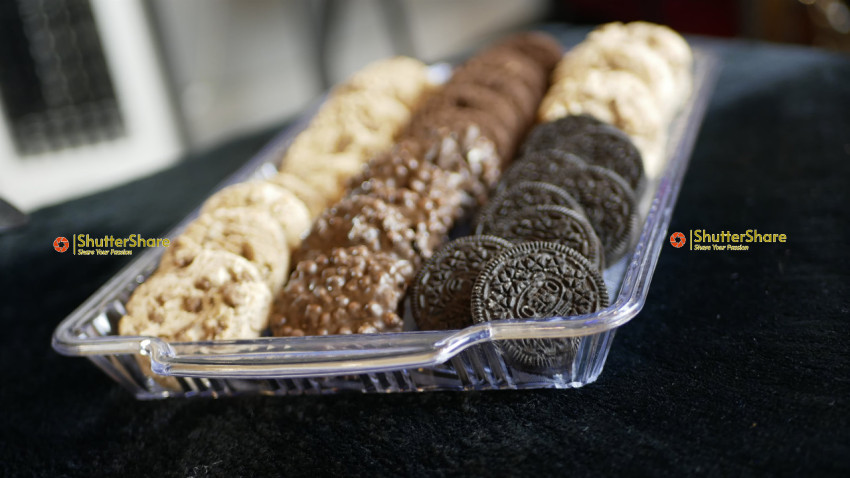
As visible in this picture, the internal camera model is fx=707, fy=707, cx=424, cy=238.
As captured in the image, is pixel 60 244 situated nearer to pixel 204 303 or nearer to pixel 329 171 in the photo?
pixel 329 171

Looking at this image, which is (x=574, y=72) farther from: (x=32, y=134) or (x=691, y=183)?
(x=32, y=134)

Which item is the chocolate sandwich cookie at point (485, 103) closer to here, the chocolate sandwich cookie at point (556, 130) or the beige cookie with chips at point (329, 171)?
the chocolate sandwich cookie at point (556, 130)

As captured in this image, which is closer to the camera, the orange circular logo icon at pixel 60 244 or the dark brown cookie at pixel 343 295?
the dark brown cookie at pixel 343 295

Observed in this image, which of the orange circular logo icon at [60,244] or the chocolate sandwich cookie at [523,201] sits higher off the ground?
the chocolate sandwich cookie at [523,201]

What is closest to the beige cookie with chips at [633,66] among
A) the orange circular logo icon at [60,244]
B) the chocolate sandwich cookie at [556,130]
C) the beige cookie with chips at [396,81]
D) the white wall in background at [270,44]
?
the chocolate sandwich cookie at [556,130]

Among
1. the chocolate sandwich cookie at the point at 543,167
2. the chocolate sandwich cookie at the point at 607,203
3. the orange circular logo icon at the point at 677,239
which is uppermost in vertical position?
the chocolate sandwich cookie at the point at 543,167

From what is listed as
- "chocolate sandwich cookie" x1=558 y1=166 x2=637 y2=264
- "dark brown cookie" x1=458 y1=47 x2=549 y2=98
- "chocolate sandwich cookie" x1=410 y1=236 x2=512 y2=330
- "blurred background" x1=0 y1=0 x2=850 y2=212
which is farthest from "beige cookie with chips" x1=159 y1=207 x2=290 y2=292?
"blurred background" x1=0 y1=0 x2=850 y2=212
